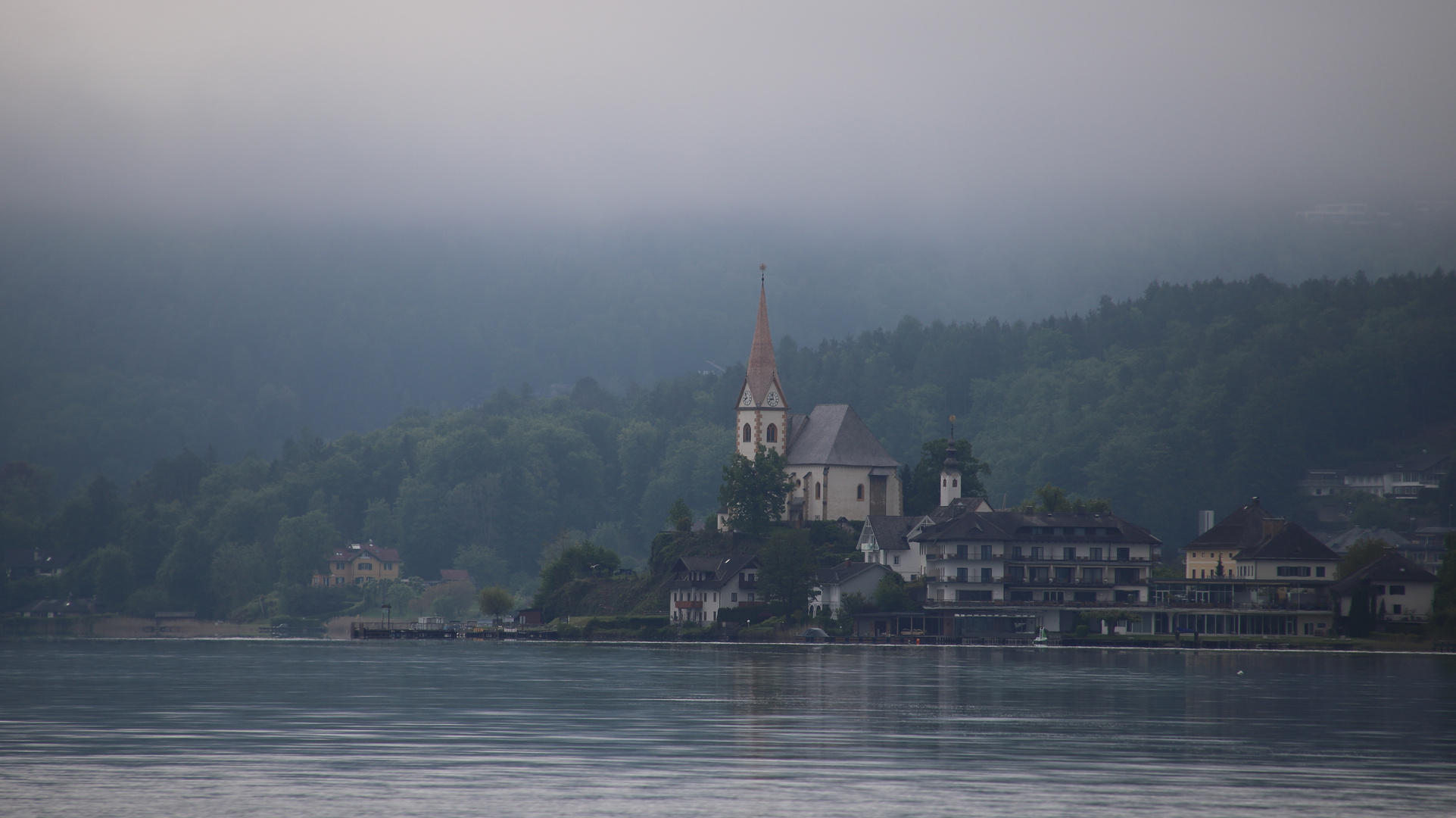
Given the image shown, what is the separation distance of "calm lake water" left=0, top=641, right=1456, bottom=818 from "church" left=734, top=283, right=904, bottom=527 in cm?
5880

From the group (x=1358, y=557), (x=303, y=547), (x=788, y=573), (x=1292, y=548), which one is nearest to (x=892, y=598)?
(x=788, y=573)

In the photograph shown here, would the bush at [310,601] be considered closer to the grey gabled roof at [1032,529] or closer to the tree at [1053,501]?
the grey gabled roof at [1032,529]

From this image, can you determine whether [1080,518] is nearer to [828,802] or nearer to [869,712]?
[869,712]

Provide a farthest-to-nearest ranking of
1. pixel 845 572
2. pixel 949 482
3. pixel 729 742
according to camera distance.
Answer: pixel 949 482, pixel 845 572, pixel 729 742

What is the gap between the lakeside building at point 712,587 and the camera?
128125mm

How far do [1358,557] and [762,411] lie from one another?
4914 cm

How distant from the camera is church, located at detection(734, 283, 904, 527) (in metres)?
137

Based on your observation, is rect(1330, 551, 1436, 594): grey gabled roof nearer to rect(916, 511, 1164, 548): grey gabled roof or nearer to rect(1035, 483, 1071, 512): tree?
rect(916, 511, 1164, 548): grey gabled roof

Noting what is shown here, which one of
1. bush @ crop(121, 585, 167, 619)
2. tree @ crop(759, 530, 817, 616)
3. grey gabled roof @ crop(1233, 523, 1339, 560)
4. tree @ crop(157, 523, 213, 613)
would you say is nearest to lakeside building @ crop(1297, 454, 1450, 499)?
grey gabled roof @ crop(1233, 523, 1339, 560)

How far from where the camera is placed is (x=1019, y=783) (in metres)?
35.0

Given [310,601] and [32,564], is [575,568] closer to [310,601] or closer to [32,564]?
[310,601]

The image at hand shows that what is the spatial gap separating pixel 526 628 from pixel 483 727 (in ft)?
301

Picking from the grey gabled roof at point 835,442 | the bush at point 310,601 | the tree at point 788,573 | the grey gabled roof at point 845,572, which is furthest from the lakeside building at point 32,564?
the grey gabled roof at point 845,572

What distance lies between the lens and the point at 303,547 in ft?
624
